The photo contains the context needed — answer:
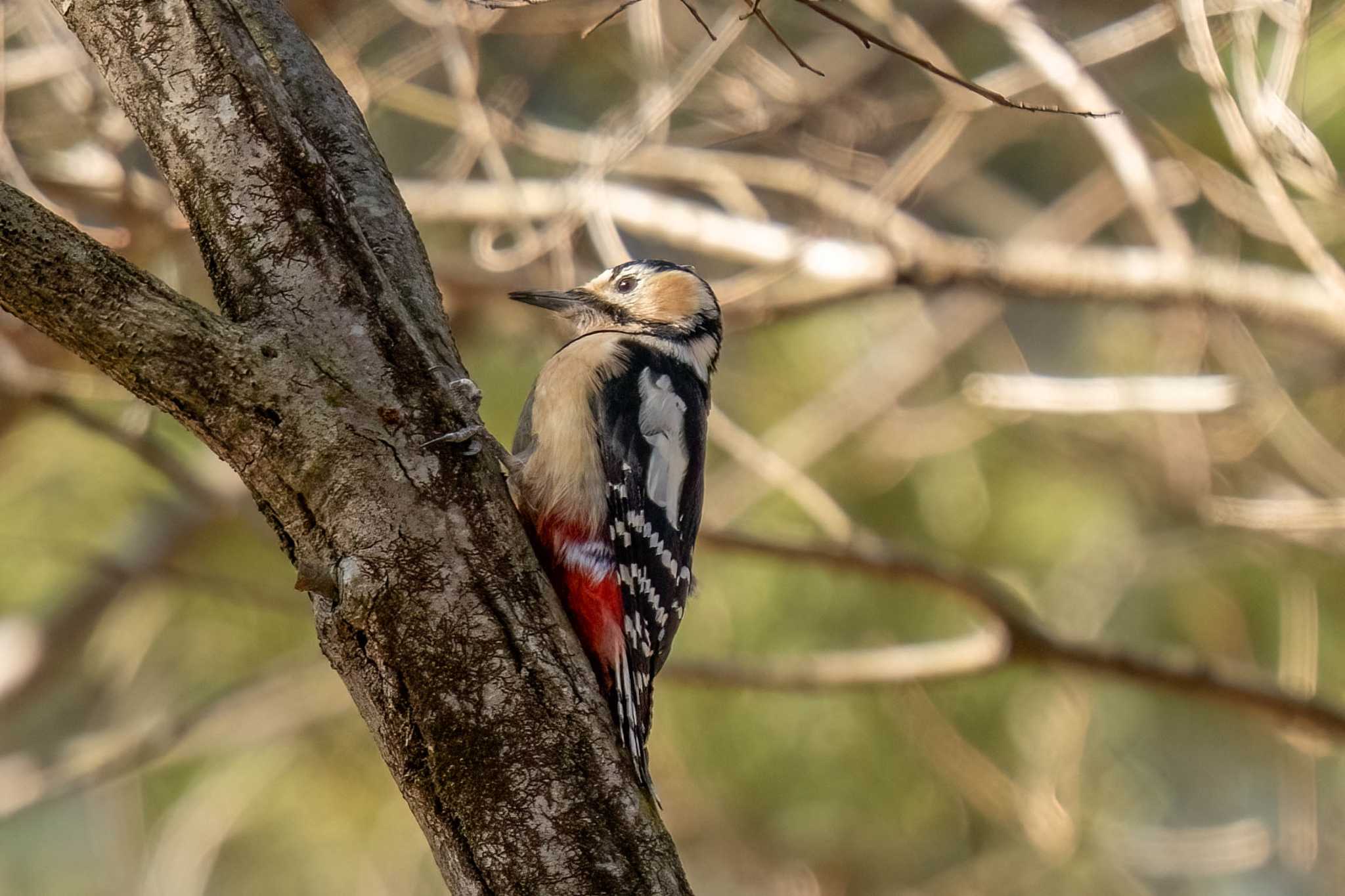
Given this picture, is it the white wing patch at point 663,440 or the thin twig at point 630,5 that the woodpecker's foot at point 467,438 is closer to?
the thin twig at point 630,5

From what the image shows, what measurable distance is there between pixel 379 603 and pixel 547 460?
3.81 feet

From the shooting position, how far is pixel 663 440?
3.02 m

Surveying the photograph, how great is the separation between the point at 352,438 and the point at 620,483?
3.82 feet

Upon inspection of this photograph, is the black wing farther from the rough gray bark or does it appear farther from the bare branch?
the bare branch

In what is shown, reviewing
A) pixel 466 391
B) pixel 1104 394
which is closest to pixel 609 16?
pixel 466 391

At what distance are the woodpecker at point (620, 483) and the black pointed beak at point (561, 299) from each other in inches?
1.8

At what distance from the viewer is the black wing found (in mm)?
2789

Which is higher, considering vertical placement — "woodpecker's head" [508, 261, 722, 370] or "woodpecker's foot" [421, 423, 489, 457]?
"woodpecker's head" [508, 261, 722, 370]

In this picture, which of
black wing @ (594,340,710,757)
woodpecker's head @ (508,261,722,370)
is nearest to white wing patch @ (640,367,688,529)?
black wing @ (594,340,710,757)

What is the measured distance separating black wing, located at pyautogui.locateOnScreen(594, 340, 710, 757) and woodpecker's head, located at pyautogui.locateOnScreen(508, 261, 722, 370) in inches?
14.5

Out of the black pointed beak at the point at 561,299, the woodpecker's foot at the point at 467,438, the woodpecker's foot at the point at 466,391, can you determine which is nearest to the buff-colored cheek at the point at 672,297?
the black pointed beak at the point at 561,299

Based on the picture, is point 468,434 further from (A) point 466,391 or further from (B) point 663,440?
(B) point 663,440

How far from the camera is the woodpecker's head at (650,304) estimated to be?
353cm

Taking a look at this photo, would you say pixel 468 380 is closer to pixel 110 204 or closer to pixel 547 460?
pixel 547 460
